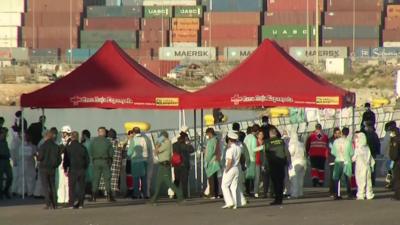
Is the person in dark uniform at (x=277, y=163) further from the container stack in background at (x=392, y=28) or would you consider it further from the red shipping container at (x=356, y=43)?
the container stack in background at (x=392, y=28)

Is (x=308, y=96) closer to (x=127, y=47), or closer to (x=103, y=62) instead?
(x=103, y=62)

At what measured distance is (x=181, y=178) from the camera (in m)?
22.3

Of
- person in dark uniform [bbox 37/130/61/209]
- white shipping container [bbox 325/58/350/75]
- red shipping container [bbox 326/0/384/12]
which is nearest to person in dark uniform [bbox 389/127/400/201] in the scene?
person in dark uniform [bbox 37/130/61/209]

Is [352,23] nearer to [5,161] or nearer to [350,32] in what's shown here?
[350,32]

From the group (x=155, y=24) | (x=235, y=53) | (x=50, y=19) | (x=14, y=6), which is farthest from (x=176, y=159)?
(x=14, y=6)

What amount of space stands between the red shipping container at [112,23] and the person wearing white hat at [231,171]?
110 m

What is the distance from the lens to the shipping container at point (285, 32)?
124 metres

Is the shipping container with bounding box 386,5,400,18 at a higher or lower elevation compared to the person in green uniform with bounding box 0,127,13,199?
higher

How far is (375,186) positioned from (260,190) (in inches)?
124

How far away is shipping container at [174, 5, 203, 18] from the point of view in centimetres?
13288

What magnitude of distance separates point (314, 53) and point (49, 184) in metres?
87.3

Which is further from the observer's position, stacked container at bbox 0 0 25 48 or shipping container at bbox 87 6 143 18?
stacked container at bbox 0 0 25 48

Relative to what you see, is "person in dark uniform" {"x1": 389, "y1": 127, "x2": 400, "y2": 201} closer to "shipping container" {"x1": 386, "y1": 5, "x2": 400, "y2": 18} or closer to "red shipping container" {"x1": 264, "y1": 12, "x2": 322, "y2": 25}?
"red shipping container" {"x1": 264, "y1": 12, "x2": 322, "y2": 25}

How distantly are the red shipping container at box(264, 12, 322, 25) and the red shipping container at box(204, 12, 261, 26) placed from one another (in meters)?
0.99
